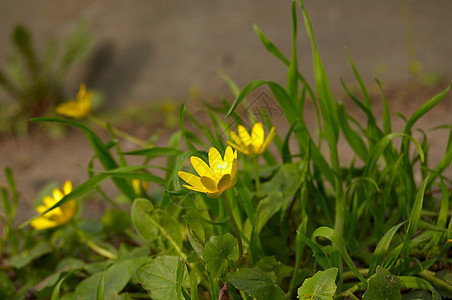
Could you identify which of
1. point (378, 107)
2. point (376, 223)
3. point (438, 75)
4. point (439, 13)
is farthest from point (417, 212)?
point (439, 13)

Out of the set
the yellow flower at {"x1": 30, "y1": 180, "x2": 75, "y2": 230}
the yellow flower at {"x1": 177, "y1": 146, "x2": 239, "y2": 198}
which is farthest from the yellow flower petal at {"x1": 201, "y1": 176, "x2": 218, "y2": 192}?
the yellow flower at {"x1": 30, "y1": 180, "x2": 75, "y2": 230}

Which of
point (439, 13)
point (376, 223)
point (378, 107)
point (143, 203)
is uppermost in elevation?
point (439, 13)

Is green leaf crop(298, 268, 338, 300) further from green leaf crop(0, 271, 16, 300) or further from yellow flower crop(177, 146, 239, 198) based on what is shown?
green leaf crop(0, 271, 16, 300)

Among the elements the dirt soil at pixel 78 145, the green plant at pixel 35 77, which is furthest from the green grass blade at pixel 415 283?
the green plant at pixel 35 77

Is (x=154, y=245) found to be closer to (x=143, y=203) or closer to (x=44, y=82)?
(x=143, y=203)

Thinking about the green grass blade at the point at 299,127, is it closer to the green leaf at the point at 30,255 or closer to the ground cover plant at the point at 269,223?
the ground cover plant at the point at 269,223

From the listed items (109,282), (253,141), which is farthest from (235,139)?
(109,282)
